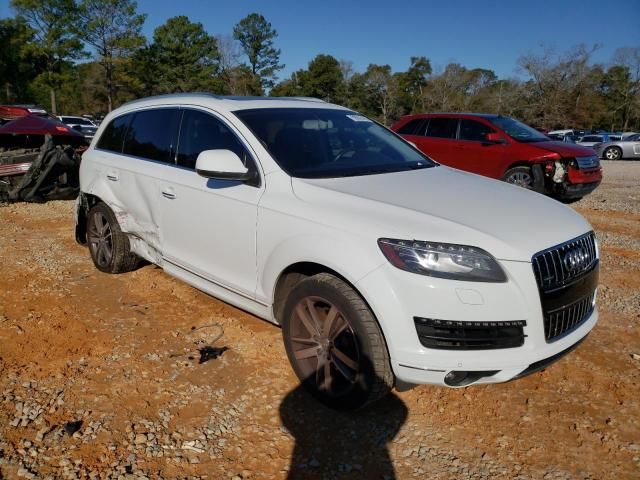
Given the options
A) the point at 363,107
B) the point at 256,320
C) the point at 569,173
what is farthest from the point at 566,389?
the point at 363,107

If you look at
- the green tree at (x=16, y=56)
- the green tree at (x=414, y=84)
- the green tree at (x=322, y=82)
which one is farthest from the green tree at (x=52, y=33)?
the green tree at (x=414, y=84)

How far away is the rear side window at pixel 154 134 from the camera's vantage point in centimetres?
403

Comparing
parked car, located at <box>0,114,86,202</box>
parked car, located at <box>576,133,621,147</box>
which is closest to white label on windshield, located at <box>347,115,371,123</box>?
parked car, located at <box>0,114,86,202</box>

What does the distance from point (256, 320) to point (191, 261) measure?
78 cm

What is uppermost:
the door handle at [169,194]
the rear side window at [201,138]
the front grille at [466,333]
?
the rear side window at [201,138]

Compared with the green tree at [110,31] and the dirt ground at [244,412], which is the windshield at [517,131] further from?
the green tree at [110,31]

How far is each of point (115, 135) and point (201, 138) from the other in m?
1.59

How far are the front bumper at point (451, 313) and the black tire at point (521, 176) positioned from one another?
23.6 feet

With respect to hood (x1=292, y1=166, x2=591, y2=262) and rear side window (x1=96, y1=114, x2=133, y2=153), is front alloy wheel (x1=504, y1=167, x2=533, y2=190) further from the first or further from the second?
rear side window (x1=96, y1=114, x2=133, y2=153)

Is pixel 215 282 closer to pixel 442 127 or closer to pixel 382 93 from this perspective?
pixel 442 127

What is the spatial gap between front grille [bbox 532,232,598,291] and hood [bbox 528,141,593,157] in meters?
6.87

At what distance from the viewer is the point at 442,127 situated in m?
10.3

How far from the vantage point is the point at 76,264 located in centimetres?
554

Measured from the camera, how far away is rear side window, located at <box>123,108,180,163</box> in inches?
159
